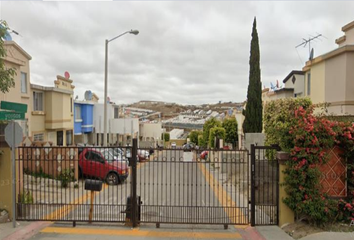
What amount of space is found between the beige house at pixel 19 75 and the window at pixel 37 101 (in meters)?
1.10

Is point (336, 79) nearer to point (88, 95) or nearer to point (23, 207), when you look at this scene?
point (23, 207)

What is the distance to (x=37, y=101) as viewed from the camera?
61.3 feet

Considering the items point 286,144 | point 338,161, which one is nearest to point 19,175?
point 286,144

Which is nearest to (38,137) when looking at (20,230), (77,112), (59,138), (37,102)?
(37,102)

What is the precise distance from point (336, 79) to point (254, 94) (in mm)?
4768

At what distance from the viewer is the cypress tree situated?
17.1 meters

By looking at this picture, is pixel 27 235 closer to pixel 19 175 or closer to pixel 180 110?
pixel 19 175

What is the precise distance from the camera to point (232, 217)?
7043 millimetres

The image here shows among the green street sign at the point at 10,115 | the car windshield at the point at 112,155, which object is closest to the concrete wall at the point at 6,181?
the green street sign at the point at 10,115

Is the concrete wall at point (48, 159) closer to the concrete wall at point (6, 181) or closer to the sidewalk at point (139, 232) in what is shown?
the concrete wall at point (6, 181)

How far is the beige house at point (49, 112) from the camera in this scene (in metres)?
18.3

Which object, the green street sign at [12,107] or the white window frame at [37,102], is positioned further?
the white window frame at [37,102]

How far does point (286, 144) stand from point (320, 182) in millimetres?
1181

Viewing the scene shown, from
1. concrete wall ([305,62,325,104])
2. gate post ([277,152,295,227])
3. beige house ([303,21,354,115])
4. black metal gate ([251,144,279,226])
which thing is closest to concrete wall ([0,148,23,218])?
black metal gate ([251,144,279,226])
